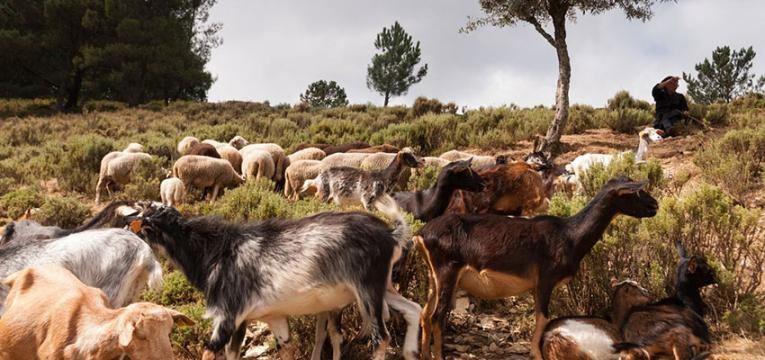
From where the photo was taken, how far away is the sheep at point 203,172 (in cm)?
1381

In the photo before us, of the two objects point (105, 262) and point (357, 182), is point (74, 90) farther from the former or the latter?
point (105, 262)

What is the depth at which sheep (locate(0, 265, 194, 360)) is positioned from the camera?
11.0 feet

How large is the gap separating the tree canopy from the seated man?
93.3 ft

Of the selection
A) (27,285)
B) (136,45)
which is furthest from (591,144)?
(136,45)

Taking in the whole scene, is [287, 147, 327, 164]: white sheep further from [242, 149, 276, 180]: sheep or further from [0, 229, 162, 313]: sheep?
[0, 229, 162, 313]: sheep

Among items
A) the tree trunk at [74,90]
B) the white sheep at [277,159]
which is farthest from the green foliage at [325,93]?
the white sheep at [277,159]

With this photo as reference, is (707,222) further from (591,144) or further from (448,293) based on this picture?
(591,144)

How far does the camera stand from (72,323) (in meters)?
3.77

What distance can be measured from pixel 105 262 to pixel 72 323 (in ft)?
4.47

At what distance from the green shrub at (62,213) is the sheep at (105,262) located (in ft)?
20.8

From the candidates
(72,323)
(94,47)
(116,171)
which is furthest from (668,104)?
(94,47)

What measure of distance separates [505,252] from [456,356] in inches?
42.1

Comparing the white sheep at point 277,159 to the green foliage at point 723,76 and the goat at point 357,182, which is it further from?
the green foliage at point 723,76

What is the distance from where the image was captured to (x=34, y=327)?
3.91 m
